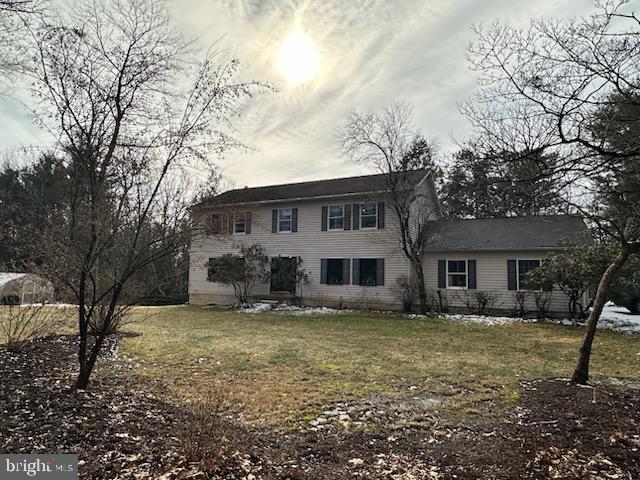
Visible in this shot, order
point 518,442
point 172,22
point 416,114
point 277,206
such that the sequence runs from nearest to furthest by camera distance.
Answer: point 518,442
point 172,22
point 416,114
point 277,206

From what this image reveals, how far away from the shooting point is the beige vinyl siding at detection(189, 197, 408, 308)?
16.7m

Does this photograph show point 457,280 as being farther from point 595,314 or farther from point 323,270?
point 595,314

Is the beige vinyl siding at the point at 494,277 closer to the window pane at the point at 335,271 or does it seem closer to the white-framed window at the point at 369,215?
the white-framed window at the point at 369,215

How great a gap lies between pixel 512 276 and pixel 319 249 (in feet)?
26.8

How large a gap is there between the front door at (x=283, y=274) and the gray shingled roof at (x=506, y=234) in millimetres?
6333

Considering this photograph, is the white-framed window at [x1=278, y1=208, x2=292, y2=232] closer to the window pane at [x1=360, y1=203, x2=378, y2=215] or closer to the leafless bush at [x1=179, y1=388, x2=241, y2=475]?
the window pane at [x1=360, y1=203, x2=378, y2=215]

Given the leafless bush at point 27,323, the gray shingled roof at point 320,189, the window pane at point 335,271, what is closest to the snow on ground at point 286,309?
the window pane at point 335,271

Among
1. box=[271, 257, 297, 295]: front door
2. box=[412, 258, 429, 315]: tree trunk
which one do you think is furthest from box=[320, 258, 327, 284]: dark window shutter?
box=[412, 258, 429, 315]: tree trunk

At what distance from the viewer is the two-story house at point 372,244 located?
50.2 feet

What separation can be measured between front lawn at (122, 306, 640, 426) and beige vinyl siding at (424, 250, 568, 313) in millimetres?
2806

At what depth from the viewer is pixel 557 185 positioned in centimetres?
468

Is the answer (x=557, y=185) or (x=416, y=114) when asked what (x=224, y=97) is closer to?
(x=557, y=185)

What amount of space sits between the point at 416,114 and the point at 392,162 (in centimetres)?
214

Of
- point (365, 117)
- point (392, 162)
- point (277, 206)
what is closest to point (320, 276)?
point (277, 206)
